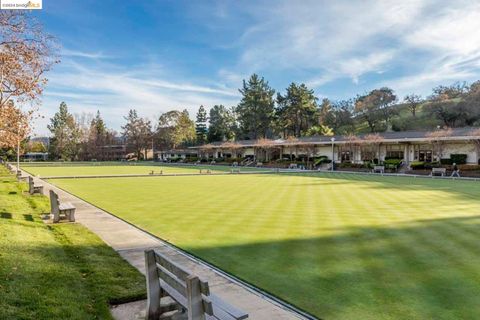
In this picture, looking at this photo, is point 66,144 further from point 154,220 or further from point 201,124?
point 154,220

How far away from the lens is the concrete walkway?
15.3 feet

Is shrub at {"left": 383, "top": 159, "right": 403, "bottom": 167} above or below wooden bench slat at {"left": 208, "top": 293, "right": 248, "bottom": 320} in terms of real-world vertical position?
above

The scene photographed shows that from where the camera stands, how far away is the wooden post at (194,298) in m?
3.21

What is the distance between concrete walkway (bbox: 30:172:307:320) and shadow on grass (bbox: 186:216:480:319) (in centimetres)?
38

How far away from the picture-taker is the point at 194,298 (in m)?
3.24

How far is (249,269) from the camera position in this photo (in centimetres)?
651

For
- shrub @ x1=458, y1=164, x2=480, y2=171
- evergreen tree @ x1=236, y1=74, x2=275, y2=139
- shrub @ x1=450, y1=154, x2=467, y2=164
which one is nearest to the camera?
shrub @ x1=458, y1=164, x2=480, y2=171

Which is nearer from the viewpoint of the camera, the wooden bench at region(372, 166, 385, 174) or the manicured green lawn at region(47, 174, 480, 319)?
the manicured green lawn at region(47, 174, 480, 319)

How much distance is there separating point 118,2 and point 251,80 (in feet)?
233

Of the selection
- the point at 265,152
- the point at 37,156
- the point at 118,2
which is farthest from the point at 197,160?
the point at 118,2

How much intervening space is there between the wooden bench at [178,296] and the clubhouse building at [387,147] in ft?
134

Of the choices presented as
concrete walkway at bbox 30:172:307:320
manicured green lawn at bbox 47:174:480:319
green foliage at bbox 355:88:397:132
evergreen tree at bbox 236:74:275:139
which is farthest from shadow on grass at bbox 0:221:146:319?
green foliage at bbox 355:88:397:132

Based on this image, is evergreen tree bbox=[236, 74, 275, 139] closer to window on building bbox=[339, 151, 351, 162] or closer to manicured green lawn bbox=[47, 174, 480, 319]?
window on building bbox=[339, 151, 351, 162]

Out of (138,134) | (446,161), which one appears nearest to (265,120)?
(138,134)
